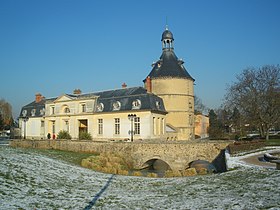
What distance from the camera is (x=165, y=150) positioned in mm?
22188

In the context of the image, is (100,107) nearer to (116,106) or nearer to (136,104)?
(116,106)

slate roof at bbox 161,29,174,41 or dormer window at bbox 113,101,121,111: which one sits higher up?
slate roof at bbox 161,29,174,41

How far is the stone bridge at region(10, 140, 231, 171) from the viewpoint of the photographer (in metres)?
20.9

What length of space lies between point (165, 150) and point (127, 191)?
42.0 feet

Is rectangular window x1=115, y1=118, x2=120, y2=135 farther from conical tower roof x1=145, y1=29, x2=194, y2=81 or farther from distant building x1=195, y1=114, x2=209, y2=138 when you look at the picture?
distant building x1=195, y1=114, x2=209, y2=138

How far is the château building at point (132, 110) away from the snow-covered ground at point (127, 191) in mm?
16605

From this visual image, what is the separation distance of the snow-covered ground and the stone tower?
75.5ft

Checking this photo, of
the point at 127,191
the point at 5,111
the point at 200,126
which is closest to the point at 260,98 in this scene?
the point at 127,191

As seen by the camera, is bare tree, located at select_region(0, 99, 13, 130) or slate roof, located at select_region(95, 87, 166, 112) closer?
slate roof, located at select_region(95, 87, 166, 112)

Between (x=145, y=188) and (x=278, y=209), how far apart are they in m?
5.18

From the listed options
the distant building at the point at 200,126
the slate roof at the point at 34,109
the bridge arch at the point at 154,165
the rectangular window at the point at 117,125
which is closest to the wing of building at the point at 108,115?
the rectangular window at the point at 117,125

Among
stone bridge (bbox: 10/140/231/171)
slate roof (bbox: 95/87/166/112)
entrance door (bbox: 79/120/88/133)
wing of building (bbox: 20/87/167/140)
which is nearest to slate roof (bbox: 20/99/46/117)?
wing of building (bbox: 20/87/167/140)

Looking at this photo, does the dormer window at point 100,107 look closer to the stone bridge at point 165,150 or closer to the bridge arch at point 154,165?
the stone bridge at point 165,150

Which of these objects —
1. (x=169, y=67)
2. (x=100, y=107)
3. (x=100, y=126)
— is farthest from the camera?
(x=169, y=67)
